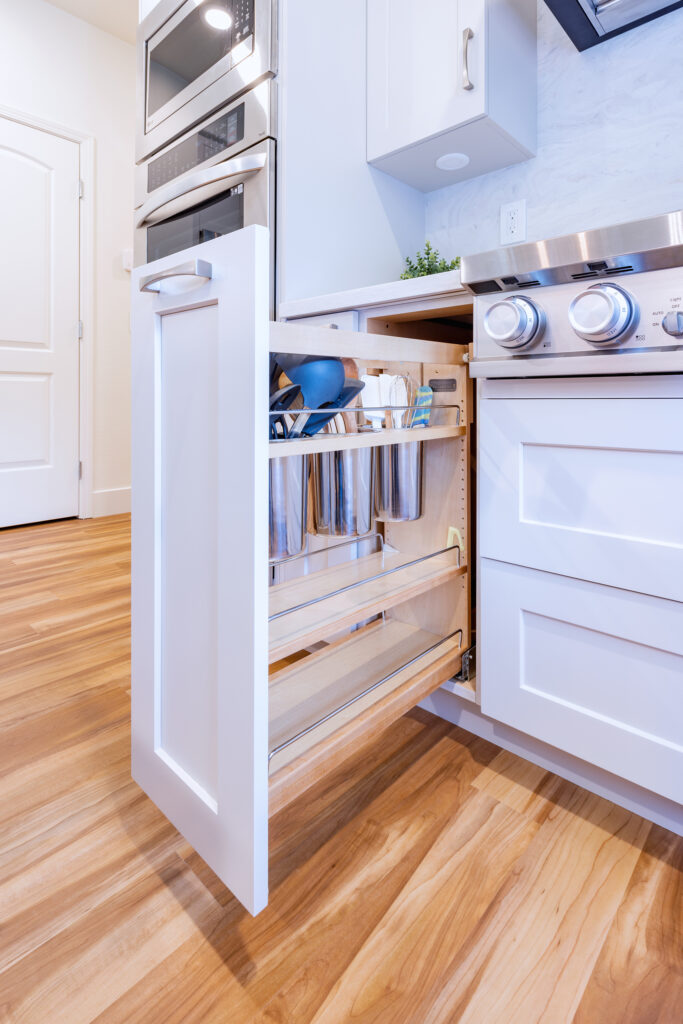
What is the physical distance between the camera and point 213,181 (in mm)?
1421

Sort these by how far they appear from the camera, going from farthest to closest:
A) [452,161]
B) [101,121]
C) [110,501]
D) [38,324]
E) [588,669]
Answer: [110,501], [101,121], [38,324], [452,161], [588,669]

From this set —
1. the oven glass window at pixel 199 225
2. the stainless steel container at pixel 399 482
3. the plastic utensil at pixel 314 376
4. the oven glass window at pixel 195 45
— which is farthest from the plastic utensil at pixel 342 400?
the oven glass window at pixel 195 45

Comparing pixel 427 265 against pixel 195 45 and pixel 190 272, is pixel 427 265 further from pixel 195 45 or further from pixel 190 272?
pixel 190 272

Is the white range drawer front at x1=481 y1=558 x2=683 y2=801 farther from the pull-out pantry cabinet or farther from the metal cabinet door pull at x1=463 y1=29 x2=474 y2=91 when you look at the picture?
the metal cabinet door pull at x1=463 y1=29 x2=474 y2=91

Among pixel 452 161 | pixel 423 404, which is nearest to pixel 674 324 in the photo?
pixel 423 404

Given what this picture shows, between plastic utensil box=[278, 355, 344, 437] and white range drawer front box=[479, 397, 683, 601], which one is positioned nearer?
white range drawer front box=[479, 397, 683, 601]

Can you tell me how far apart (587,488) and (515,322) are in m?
0.26

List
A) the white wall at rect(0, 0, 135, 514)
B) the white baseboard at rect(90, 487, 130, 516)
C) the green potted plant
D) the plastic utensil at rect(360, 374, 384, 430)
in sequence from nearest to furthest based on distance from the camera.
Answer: the plastic utensil at rect(360, 374, 384, 430) → the green potted plant → the white wall at rect(0, 0, 135, 514) → the white baseboard at rect(90, 487, 130, 516)

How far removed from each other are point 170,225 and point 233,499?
1432 mm

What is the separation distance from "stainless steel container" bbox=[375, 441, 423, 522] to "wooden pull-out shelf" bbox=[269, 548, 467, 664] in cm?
10

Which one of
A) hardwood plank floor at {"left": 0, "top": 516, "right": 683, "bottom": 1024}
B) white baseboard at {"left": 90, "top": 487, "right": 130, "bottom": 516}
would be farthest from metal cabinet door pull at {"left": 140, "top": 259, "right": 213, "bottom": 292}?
white baseboard at {"left": 90, "top": 487, "right": 130, "bottom": 516}

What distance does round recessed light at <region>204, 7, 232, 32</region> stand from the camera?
58.4 inches

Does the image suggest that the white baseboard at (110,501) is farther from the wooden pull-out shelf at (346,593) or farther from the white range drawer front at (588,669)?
the white range drawer front at (588,669)

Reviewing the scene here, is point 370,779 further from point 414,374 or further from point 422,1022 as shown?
point 414,374
